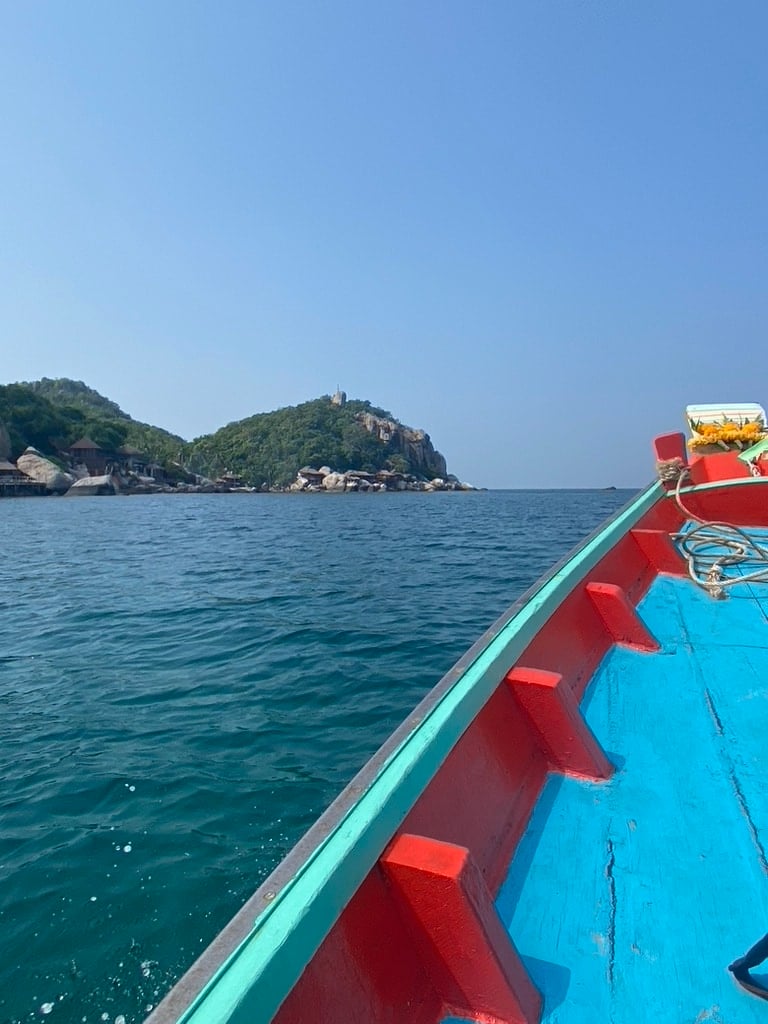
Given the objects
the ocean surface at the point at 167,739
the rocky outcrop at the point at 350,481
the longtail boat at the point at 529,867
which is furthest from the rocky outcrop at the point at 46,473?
the longtail boat at the point at 529,867

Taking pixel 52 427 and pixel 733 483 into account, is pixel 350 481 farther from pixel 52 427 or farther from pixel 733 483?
pixel 733 483

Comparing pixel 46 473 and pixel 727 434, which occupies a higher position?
pixel 727 434

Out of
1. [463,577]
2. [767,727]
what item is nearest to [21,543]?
[463,577]

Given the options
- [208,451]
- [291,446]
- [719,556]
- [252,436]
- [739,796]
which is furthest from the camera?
[252,436]

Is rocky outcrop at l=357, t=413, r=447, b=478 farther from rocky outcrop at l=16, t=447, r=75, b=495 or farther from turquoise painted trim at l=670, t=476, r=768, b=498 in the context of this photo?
turquoise painted trim at l=670, t=476, r=768, b=498

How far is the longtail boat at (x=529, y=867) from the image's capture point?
45.9 inches

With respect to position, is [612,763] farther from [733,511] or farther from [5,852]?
[733,511]

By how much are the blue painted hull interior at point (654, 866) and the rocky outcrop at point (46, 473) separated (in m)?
76.1

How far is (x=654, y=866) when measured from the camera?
1.77 m

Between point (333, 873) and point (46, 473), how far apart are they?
77.6 metres

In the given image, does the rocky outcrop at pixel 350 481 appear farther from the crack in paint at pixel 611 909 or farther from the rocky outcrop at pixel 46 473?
the crack in paint at pixel 611 909

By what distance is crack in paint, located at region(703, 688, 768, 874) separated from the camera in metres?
1.77

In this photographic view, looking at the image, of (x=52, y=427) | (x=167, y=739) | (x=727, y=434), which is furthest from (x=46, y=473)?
(x=727, y=434)

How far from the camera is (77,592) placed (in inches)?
468
